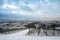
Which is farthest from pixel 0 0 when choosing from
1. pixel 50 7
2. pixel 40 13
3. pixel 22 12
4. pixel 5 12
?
pixel 50 7

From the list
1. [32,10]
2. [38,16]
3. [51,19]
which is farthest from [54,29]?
[32,10]

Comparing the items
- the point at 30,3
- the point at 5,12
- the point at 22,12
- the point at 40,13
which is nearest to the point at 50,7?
the point at 40,13

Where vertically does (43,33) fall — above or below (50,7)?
below

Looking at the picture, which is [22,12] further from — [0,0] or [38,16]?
[0,0]

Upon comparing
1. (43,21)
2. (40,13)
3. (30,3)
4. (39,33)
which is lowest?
(39,33)

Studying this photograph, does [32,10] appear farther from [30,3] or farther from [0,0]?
[0,0]

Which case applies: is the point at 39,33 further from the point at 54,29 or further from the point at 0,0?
the point at 0,0

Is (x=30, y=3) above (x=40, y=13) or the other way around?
above
